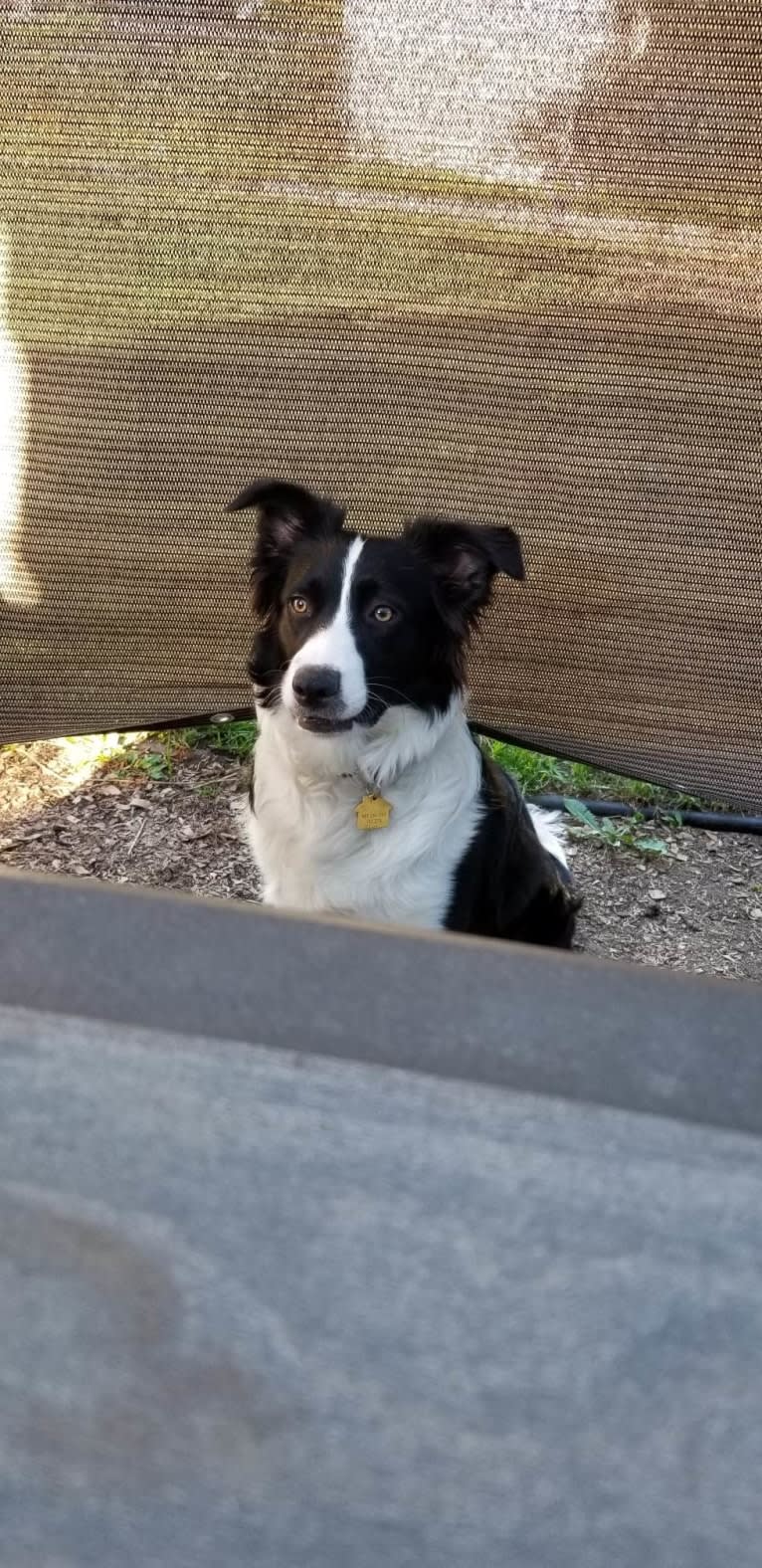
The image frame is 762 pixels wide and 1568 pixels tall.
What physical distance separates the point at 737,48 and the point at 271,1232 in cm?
157

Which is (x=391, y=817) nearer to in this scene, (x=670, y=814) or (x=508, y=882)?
(x=508, y=882)

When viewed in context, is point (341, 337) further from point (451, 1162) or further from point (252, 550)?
point (451, 1162)

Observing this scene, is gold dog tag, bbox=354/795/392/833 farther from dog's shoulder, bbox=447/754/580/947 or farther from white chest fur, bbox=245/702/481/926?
dog's shoulder, bbox=447/754/580/947

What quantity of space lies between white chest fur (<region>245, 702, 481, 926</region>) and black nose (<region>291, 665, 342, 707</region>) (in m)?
0.17

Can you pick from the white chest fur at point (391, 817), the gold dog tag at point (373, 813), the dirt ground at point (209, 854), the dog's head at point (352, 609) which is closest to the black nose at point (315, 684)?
the dog's head at point (352, 609)

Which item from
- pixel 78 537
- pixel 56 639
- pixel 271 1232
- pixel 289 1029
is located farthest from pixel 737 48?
pixel 271 1232

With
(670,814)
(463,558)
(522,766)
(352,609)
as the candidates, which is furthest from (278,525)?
(670,814)

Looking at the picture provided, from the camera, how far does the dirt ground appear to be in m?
2.76

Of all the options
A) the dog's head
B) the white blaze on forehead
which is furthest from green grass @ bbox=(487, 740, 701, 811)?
the white blaze on forehead

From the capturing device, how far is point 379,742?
7.48 ft

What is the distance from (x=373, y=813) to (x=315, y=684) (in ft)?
1.07

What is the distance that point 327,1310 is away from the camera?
0.75 m

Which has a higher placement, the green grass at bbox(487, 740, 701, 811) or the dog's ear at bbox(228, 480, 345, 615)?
the dog's ear at bbox(228, 480, 345, 615)

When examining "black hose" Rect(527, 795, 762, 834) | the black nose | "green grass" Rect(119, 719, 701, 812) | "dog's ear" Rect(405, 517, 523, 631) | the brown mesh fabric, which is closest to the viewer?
the brown mesh fabric
